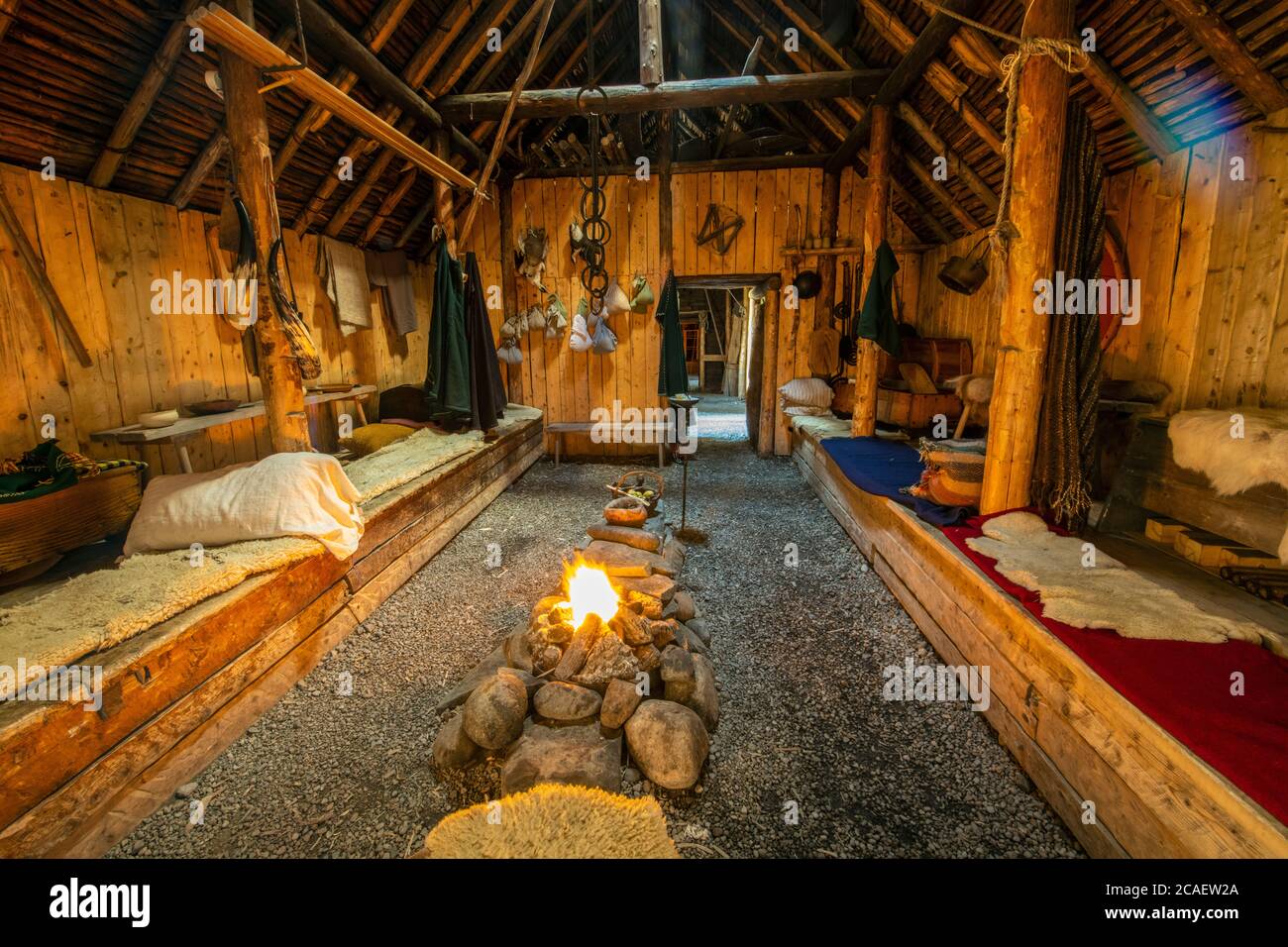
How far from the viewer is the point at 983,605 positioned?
2371mm

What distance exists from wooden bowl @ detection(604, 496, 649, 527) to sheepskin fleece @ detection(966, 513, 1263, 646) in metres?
1.93

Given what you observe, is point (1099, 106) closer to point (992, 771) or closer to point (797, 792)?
point (992, 771)

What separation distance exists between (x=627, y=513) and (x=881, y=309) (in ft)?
10.5

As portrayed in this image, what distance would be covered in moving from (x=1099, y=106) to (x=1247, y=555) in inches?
115

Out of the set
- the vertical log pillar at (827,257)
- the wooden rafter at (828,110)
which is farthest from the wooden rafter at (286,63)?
the vertical log pillar at (827,257)

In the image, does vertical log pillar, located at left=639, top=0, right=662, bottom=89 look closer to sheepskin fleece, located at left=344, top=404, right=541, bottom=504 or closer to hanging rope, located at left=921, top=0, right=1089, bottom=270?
hanging rope, located at left=921, top=0, right=1089, bottom=270

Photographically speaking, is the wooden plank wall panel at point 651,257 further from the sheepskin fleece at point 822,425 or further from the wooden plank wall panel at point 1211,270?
the wooden plank wall panel at point 1211,270

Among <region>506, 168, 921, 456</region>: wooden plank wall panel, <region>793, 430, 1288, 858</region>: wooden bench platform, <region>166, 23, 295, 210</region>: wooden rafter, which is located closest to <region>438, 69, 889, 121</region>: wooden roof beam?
<region>506, 168, 921, 456</region>: wooden plank wall panel

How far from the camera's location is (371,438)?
529 centimetres

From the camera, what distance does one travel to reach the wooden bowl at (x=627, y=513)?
3654 millimetres
